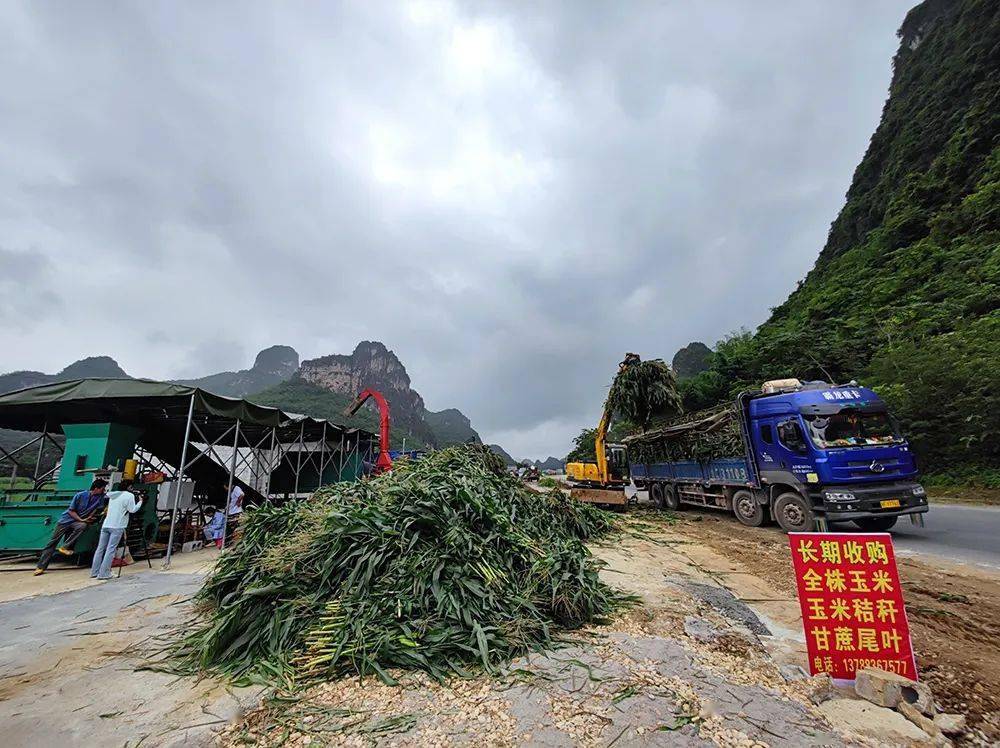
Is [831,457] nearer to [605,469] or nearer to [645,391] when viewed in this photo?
[605,469]

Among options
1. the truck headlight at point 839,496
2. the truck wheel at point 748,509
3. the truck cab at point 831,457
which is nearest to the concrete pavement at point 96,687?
the truck cab at point 831,457

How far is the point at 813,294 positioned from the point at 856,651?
127 feet

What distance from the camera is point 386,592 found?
3.78 m

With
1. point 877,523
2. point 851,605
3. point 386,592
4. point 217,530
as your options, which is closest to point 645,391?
point 877,523

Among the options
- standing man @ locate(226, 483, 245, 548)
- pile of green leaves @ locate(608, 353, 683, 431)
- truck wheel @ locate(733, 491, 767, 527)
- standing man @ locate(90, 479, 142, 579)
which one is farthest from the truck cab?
standing man @ locate(226, 483, 245, 548)

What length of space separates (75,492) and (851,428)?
1555 cm

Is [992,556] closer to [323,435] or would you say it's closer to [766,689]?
[766,689]

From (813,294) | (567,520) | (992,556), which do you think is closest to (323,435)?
(567,520)

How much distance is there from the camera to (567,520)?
8.56 metres

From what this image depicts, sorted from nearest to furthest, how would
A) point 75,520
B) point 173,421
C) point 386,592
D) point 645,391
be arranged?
point 386,592 < point 75,520 < point 173,421 < point 645,391

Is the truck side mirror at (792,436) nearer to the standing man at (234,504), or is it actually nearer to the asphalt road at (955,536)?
the asphalt road at (955,536)

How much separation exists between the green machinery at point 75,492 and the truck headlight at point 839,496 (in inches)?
509

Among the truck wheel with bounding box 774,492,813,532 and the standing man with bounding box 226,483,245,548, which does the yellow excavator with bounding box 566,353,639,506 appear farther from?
the standing man with bounding box 226,483,245,548

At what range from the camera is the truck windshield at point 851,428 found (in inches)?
311
